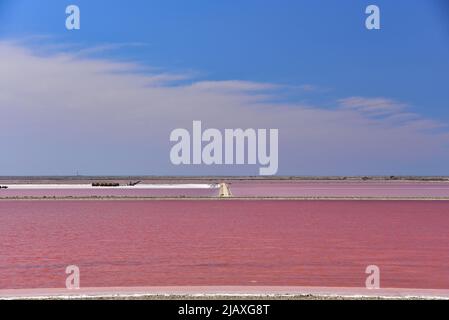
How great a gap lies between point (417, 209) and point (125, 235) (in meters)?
23.0

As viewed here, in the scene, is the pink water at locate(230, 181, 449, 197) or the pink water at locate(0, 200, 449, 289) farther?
the pink water at locate(230, 181, 449, 197)

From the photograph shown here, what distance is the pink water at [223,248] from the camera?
522 inches

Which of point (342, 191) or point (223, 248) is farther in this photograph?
point (342, 191)

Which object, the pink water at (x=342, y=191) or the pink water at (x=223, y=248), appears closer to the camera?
the pink water at (x=223, y=248)

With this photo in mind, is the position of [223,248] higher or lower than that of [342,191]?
lower

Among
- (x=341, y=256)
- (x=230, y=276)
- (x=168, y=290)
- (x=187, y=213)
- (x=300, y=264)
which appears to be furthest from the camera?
(x=187, y=213)

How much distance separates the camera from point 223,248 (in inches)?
730

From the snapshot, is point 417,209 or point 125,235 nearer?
point 125,235

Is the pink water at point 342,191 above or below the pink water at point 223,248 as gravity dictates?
above

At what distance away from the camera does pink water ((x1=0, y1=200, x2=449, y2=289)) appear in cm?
1326

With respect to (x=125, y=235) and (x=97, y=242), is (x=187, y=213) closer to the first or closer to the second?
(x=125, y=235)

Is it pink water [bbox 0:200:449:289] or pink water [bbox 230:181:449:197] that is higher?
pink water [bbox 230:181:449:197]
